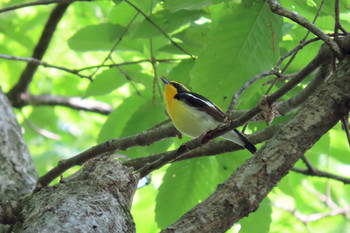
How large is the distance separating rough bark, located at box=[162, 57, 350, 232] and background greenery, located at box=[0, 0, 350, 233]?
21.8 inches

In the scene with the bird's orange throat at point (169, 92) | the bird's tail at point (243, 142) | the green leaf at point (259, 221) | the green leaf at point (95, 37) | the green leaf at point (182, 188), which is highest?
the green leaf at point (95, 37)

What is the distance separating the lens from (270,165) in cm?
186

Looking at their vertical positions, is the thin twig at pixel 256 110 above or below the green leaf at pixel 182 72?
below

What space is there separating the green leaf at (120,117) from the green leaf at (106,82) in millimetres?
172

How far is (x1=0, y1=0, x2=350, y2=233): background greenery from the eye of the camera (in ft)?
8.31

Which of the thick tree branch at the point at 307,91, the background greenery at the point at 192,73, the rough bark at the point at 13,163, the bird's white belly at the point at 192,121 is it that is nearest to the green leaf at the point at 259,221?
the background greenery at the point at 192,73

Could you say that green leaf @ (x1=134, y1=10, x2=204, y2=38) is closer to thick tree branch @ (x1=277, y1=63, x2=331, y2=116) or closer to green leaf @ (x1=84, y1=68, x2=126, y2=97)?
green leaf @ (x1=84, y1=68, x2=126, y2=97)

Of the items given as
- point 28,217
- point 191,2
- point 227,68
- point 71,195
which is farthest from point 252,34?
point 28,217

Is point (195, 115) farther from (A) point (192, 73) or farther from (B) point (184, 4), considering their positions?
(B) point (184, 4)

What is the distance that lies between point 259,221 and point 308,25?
148 centimetres

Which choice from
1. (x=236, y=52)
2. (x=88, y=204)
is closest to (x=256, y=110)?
(x=236, y=52)

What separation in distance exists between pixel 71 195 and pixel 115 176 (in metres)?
0.32

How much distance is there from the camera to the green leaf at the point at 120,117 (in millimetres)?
3883

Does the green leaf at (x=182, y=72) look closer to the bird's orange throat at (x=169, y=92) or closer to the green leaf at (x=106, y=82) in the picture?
the green leaf at (x=106, y=82)
